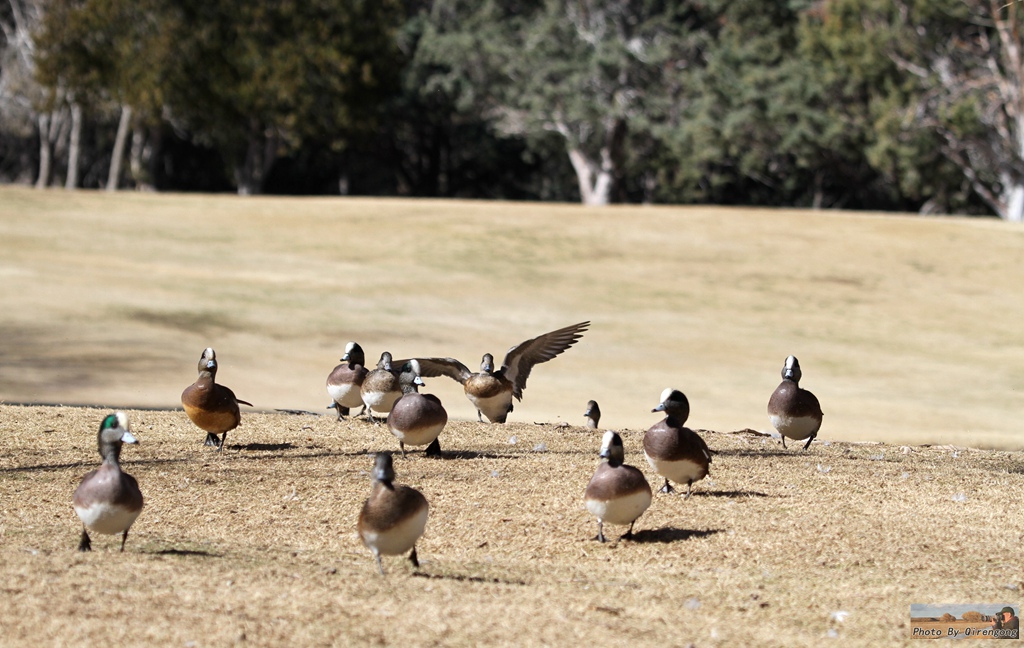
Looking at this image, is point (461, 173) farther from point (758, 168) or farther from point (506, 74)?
point (758, 168)

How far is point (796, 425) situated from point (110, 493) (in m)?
6.04

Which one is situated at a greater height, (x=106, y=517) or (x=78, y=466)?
(x=106, y=517)

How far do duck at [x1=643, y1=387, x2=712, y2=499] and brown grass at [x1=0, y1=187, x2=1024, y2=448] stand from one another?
6334 mm

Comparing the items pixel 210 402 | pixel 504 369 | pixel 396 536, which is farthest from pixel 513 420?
pixel 396 536

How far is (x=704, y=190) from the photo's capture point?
57.0 m

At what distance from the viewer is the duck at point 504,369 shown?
10805 mm

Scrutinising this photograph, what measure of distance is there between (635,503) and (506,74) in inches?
1930

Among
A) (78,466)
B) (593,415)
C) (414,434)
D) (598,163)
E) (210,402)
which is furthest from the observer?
(598,163)

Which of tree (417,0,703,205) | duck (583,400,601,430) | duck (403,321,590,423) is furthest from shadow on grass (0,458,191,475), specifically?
tree (417,0,703,205)

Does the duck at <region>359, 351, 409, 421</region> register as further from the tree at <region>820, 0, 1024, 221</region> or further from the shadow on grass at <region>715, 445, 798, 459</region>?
the tree at <region>820, 0, 1024, 221</region>

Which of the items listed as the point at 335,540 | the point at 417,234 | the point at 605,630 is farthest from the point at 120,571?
the point at 417,234

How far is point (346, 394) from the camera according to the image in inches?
444

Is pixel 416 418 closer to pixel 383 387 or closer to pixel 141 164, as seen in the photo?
pixel 383 387

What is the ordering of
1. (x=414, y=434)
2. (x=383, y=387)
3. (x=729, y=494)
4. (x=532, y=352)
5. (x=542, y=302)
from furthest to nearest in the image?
(x=542, y=302), (x=532, y=352), (x=383, y=387), (x=414, y=434), (x=729, y=494)
